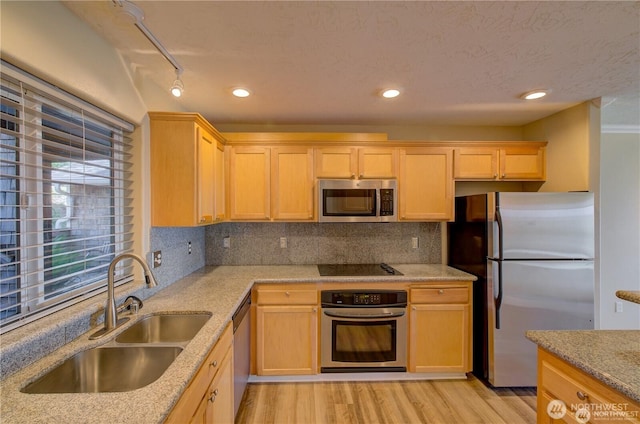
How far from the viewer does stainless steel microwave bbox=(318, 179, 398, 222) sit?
2.69 meters

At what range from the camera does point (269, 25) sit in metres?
1.40

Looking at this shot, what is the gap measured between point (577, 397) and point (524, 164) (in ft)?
7.57

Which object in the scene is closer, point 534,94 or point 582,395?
point 582,395

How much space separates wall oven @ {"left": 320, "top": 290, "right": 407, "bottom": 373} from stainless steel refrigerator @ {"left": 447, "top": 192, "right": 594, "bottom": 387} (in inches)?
30.1

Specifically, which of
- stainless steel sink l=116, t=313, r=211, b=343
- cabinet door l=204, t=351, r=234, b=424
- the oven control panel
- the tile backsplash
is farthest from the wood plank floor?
the tile backsplash

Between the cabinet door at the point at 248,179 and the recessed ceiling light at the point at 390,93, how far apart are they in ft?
3.84

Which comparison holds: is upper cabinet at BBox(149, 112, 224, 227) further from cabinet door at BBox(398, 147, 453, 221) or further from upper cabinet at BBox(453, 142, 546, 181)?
upper cabinet at BBox(453, 142, 546, 181)

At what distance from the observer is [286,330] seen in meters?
2.45

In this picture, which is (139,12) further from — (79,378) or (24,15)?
(79,378)

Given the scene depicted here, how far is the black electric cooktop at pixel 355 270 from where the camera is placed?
260cm

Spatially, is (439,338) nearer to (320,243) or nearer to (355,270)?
(355,270)

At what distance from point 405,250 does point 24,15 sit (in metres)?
3.10

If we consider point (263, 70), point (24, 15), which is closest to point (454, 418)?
point (263, 70)

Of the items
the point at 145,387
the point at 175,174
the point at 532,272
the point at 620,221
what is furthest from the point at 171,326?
the point at 620,221
